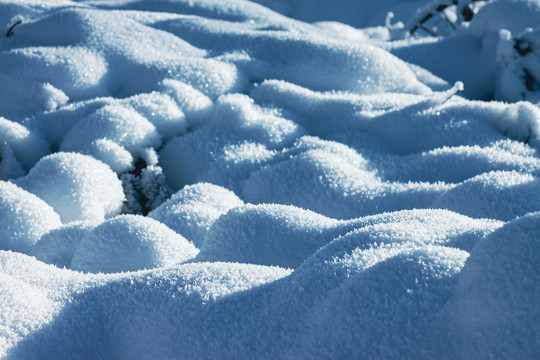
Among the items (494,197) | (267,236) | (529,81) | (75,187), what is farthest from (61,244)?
(529,81)

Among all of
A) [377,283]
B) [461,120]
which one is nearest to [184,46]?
[461,120]

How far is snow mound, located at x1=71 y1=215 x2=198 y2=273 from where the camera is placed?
4.00 ft

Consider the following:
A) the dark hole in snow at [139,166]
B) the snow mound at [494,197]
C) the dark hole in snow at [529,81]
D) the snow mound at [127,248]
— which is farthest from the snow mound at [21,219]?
the dark hole in snow at [529,81]

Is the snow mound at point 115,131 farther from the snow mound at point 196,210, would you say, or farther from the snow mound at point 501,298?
the snow mound at point 501,298

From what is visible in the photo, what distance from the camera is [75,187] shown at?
156cm

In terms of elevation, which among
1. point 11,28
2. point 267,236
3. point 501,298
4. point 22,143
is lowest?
point 22,143

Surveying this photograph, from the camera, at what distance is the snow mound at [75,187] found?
5.03ft

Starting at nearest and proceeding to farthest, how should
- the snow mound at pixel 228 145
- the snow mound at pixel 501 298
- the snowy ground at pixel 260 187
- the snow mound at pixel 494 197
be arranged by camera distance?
the snow mound at pixel 501 298
the snowy ground at pixel 260 187
the snow mound at pixel 494 197
the snow mound at pixel 228 145

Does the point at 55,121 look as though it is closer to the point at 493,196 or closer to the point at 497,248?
the point at 493,196

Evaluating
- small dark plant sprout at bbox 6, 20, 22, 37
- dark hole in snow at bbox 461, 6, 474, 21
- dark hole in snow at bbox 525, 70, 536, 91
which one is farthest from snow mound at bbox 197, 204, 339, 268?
dark hole in snow at bbox 461, 6, 474, 21

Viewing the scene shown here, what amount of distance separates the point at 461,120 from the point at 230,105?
0.73m

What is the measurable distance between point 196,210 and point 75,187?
1.13ft

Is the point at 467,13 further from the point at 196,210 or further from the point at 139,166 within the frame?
the point at 196,210

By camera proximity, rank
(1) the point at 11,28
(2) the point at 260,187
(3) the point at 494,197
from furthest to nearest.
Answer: (1) the point at 11,28 < (2) the point at 260,187 < (3) the point at 494,197
